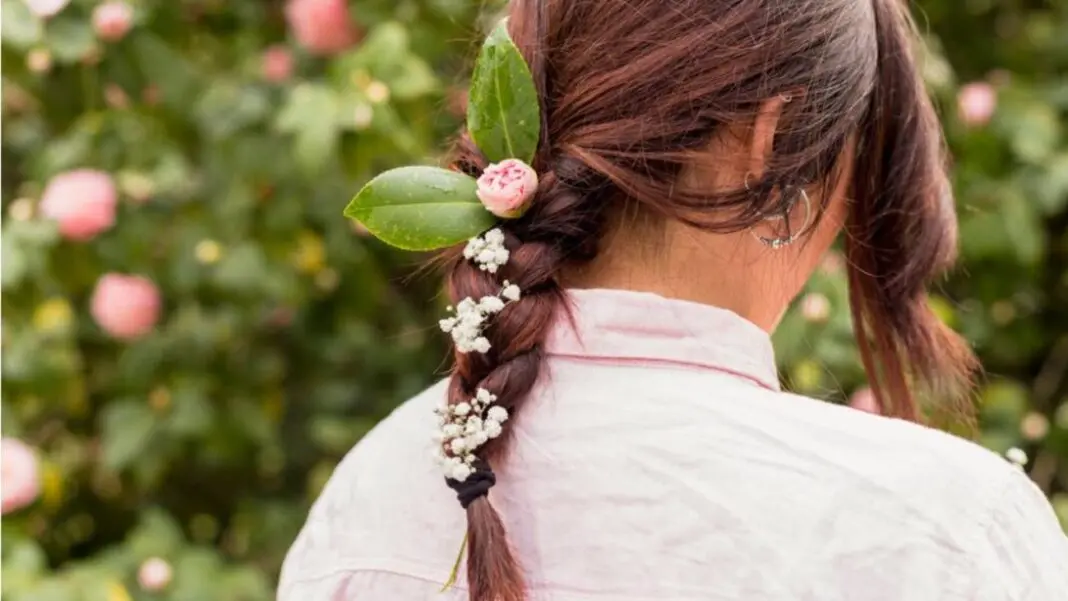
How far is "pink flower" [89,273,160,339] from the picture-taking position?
1.60m

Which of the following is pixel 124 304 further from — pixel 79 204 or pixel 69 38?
pixel 69 38

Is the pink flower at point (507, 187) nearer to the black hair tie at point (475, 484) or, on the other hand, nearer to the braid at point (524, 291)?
the braid at point (524, 291)

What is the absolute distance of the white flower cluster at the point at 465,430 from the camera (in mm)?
681

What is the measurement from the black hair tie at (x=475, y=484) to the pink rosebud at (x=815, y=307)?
0.89 meters

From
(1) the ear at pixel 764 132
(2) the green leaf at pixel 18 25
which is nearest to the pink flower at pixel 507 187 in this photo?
(1) the ear at pixel 764 132

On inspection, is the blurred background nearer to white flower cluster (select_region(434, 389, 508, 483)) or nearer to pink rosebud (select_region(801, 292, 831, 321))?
pink rosebud (select_region(801, 292, 831, 321))

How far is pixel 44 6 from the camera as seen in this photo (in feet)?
4.77

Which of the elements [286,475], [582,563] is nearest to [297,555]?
[582,563]

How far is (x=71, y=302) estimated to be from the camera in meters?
1.72

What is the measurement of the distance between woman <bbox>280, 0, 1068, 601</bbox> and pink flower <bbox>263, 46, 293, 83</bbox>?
93 cm

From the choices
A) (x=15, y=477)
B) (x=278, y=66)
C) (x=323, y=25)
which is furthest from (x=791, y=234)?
(x=15, y=477)

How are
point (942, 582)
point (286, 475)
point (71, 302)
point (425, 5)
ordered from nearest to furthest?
point (942, 582)
point (425, 5)
point (71, 302)
point (286, 475)

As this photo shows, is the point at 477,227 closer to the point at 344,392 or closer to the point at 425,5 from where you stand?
the point at 425,5

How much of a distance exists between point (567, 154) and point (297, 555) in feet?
1.11
